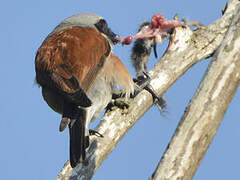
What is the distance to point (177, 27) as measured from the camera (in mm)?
4605

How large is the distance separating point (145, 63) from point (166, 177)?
2.20m

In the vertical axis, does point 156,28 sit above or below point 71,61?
above

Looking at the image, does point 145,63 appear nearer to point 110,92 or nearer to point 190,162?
point 110,92

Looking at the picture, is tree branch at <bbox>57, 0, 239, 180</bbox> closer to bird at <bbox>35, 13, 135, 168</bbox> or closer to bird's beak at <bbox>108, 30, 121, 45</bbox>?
bird at <bbox>35, 13, 135, 168</bbox>

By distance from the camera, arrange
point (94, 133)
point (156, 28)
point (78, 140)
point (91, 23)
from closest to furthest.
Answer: point (78, 140)
point (94, 133)
point (156, 28)
point (91, 23)

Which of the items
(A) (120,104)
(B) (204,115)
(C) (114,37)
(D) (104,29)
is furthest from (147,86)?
(D) (104,29)

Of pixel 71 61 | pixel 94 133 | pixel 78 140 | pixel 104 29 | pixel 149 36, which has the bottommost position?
pixel 78 140

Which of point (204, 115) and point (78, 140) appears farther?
point (78, 140)

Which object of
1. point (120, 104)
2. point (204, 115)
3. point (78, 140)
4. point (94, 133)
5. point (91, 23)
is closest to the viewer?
point (204, 115)

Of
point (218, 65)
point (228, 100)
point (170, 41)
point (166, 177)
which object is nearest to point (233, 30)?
point (218, 65)

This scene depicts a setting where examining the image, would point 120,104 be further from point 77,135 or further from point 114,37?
point 114,37

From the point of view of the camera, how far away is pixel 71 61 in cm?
400

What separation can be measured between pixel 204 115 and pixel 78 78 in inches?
51.2

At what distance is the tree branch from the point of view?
3635mm
